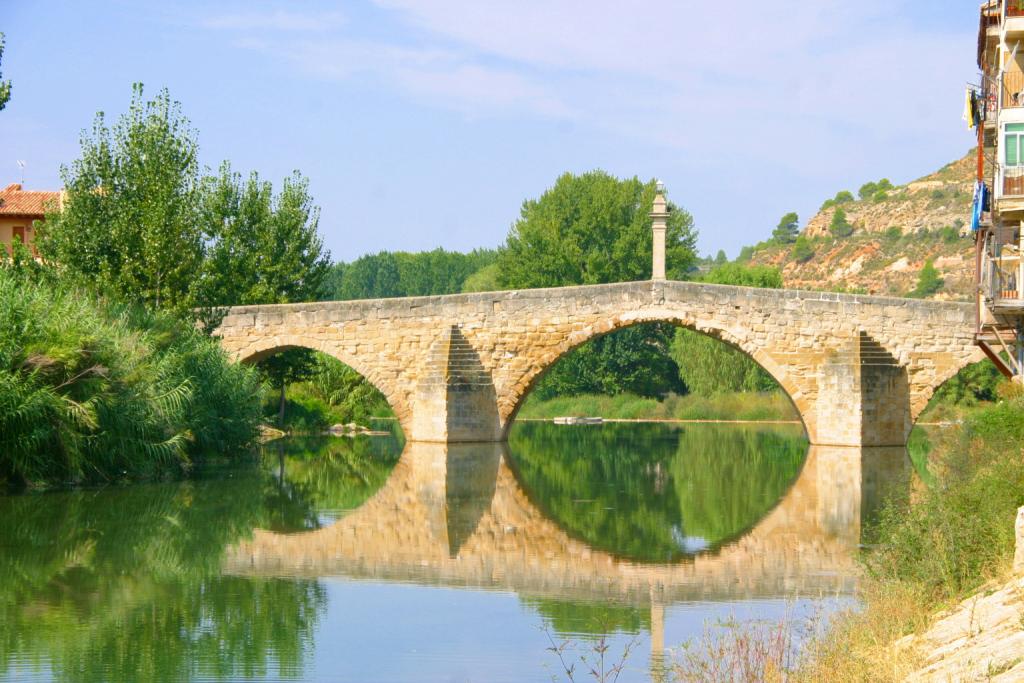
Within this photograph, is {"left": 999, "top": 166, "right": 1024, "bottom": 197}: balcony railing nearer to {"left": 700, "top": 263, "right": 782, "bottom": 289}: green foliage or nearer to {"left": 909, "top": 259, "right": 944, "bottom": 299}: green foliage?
{"left": 700, "top": 263, "right": 782, "bottom": 289}: green foliage

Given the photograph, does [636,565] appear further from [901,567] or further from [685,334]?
[685,334]

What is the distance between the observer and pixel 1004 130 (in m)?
16.3

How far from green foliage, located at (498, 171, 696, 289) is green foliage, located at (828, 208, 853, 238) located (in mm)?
17738

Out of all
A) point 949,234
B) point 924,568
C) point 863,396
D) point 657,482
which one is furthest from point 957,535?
point 949,234

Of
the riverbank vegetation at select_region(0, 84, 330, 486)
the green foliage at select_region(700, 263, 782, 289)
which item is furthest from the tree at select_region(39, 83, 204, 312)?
the green foliage at select_region(700, 263, 782, 289)

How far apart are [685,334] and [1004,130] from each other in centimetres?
2359

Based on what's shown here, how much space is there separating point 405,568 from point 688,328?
42.0 feet

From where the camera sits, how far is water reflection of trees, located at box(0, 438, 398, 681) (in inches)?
296

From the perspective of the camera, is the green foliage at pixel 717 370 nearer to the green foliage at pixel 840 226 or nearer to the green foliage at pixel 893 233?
the green foliage at pixel 893 233

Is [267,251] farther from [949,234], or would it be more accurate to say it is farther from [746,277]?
[949,234]

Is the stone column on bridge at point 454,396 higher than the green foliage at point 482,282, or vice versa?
the green foliage at point 482,282

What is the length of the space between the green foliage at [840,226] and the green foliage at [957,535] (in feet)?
162

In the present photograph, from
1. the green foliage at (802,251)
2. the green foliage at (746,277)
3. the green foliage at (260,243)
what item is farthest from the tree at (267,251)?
the green foliage at (802,251)

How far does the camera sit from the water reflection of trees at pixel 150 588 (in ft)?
24.7
